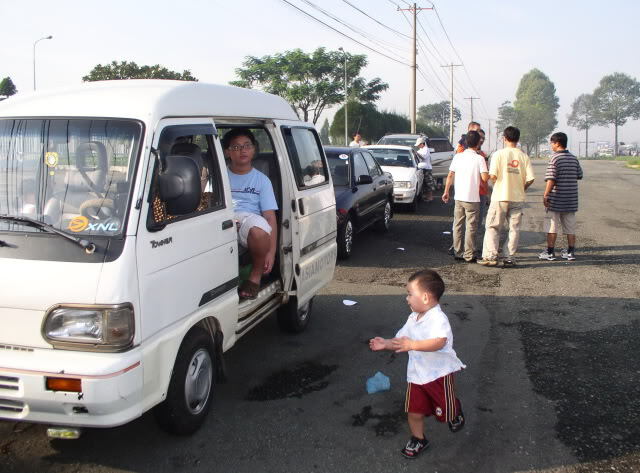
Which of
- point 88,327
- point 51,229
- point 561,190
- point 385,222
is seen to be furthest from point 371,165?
point 88,327

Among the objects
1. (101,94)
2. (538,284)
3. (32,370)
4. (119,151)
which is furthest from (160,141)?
(538,284)

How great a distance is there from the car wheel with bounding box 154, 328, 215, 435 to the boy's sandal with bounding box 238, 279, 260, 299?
78 cm

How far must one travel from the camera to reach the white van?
3045 millimetres

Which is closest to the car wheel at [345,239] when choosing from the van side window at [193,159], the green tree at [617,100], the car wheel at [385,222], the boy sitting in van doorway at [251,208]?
the car wheel at [385,222]

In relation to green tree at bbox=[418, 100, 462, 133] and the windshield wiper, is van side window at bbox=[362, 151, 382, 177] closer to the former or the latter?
the windshield wiper

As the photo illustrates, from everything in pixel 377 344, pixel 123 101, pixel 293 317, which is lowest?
pixel 293 317

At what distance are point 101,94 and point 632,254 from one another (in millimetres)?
9053

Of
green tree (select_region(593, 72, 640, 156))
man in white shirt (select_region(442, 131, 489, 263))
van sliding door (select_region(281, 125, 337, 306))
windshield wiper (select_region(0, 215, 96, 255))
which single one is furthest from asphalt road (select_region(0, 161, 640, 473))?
green tree (select_region(593, 72, 640, 156))

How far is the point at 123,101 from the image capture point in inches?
140

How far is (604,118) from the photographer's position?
177 metres

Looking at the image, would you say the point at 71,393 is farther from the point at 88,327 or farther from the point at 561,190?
the point at 561,190

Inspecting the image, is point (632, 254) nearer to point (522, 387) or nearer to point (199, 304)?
point (522, 387)

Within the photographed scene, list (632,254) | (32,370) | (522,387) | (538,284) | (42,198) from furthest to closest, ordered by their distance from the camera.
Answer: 1. (632,254)
2. (538,284)
3. (522,387)
4. (42,198)
5. (32,370)

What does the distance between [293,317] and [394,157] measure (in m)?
10.5
